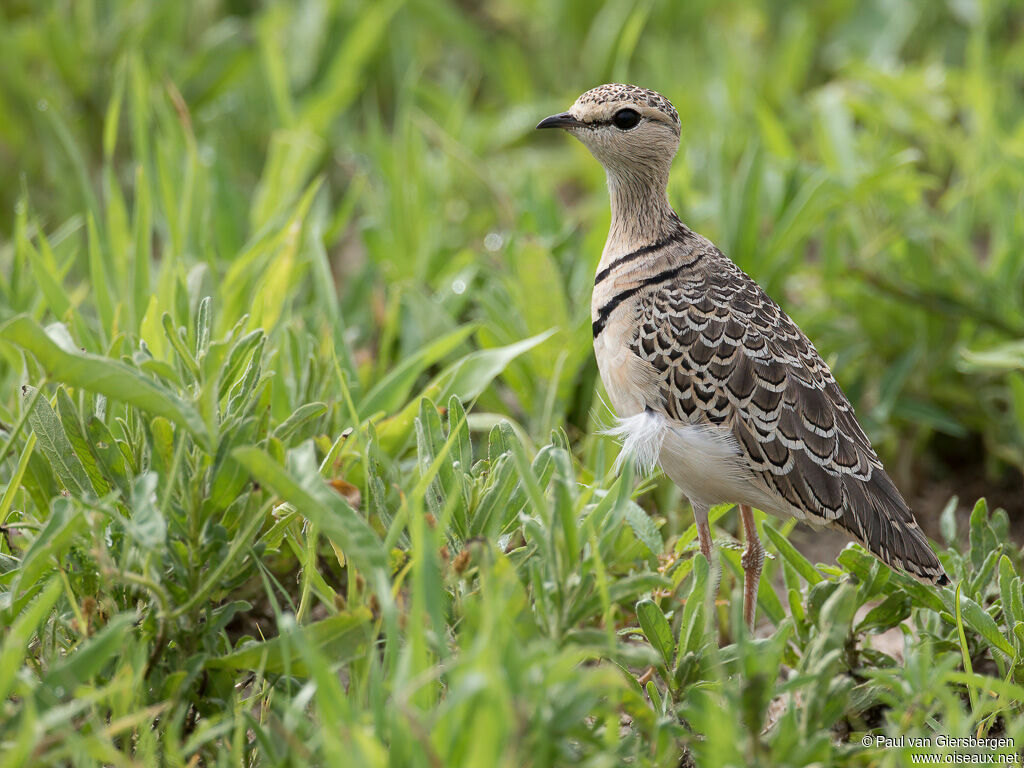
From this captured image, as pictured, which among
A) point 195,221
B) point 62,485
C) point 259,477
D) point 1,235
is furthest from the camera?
point 1,235

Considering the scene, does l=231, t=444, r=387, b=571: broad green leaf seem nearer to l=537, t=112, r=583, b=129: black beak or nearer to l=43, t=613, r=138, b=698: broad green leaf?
l=43, t=613, r=138, b=698: broad green leaf

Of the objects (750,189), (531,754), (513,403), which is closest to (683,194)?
(750,189)

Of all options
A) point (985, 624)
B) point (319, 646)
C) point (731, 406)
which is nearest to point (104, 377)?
point (319, 646)

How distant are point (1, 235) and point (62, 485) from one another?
113 inches

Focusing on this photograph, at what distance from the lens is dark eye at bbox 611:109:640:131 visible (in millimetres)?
3021

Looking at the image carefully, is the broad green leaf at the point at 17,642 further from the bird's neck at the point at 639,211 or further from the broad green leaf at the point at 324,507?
the bird's neck at the point at 639,211

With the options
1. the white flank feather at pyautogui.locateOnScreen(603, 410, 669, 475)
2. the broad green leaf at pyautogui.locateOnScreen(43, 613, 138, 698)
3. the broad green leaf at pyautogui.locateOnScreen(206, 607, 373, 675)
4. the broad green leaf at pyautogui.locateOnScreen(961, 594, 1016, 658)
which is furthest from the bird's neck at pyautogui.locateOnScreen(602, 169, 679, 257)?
the broad green leaf at pyautogui.locateOnScreen(43, 613, 138, 698)

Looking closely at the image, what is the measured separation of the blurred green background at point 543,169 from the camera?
12.3 ft

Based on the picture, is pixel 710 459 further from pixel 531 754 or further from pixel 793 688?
pixel 531 754

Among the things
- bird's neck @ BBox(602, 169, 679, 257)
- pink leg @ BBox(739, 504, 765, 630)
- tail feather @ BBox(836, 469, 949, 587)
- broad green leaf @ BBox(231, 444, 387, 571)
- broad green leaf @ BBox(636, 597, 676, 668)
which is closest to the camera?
broad green leaf @ BBox(231, 444, 387, 571)

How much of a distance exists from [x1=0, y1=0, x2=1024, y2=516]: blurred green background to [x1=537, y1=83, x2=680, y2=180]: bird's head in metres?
0.48

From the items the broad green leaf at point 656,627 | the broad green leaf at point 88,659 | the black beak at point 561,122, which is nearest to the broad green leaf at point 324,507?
the broad green leaf at point 88,659

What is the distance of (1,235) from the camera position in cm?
505

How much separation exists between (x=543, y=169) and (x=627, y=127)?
2124mm
